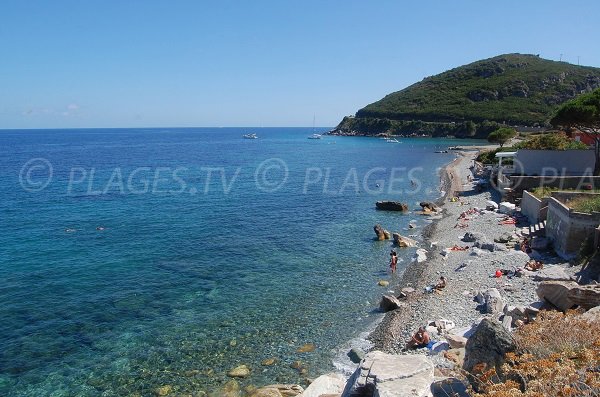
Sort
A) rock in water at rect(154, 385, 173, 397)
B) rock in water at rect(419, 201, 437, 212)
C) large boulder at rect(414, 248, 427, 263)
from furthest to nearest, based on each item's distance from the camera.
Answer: rock in water at rect(419, 201, 437, 212) → large boulder at rect(414, 248, 427, 263) → rock in water at rect(154, 385, 173, 397)

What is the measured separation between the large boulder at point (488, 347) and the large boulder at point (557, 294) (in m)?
6.85

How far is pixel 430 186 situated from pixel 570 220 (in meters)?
36.9

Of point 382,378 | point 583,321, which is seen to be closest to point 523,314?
point 583,321


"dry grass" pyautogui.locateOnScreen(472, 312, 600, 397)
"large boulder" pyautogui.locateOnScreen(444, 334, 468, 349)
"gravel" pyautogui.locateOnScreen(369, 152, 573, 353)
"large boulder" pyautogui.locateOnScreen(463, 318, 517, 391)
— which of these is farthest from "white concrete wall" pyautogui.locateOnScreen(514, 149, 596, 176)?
"large boulder" pyautogui.locateOnScreen(463, 318, 517, 391)

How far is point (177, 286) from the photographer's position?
23250 mm

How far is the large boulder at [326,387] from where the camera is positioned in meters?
12.3

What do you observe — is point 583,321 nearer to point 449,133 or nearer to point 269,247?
point 269,247

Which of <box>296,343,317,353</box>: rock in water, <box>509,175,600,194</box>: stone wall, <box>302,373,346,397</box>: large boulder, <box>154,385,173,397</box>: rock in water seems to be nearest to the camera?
<box>302,373,346,397</box>: large boulder

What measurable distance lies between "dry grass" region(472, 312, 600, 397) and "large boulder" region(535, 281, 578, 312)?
16.1 ft

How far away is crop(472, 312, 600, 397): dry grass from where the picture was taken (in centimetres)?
599

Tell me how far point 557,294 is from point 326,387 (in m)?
8.20

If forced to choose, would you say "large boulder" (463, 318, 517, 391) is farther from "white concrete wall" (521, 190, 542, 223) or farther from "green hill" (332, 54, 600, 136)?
"green hill" (332, 54, 600, 136)

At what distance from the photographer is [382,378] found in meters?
7.91

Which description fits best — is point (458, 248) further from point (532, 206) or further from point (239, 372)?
point (239, 372)
